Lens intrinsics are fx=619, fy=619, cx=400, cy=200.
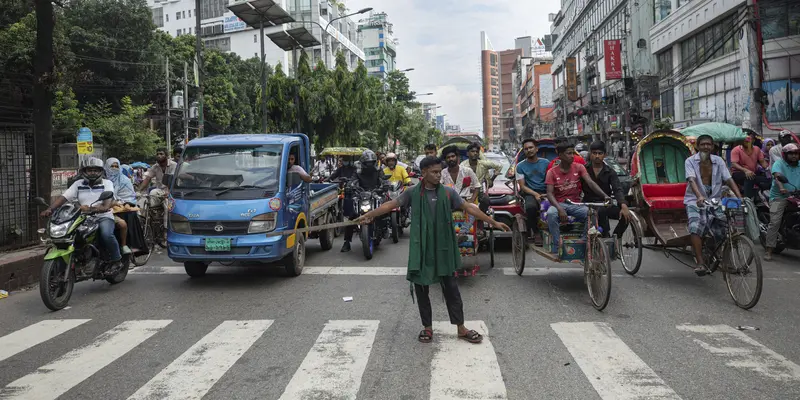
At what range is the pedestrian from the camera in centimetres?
A: 557

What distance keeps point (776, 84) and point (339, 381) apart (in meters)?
26.2

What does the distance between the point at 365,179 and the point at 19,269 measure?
5.82 m

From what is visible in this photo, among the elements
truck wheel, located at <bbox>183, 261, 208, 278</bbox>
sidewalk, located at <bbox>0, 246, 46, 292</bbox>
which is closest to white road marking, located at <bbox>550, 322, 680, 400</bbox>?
truck wheel, located at <bbox>183, 261, 208, 278</bbox>

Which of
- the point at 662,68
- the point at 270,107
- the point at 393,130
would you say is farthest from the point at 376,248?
the point at 393,130

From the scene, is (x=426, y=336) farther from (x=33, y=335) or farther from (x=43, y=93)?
(x=43, y=93)

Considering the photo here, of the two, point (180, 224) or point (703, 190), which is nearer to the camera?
point (703, 190)

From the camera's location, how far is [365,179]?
1187cm

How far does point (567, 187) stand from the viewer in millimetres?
7852

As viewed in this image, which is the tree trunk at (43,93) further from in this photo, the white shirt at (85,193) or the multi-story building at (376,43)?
the multi-story building at (376,43)

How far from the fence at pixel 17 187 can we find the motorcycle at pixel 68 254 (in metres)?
3.41

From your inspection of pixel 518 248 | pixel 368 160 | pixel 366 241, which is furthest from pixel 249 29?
pixel 518 248

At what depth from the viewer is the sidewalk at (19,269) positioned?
28.1ft

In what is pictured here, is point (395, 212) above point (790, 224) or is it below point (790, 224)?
above

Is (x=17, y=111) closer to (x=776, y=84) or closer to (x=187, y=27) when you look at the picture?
(x=776, y=84)
